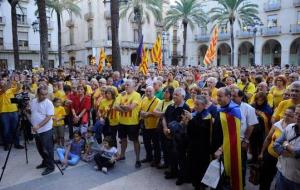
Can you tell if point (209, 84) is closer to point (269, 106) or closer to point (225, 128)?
point (269, 106)

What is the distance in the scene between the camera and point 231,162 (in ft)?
13.8

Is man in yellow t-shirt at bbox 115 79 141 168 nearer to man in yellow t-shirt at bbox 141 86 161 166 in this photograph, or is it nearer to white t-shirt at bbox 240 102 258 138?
man in yellow t-shirt at bbox 141 86 161 166

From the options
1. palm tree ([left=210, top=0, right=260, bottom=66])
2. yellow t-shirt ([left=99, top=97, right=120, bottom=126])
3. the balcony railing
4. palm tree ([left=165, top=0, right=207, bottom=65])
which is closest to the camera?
yellow t-shirt ([left=99, top=97, right=120, bottom=126])

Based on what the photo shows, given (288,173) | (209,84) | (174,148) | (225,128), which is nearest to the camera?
(288,173)

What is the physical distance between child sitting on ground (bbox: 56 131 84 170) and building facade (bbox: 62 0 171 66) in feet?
117

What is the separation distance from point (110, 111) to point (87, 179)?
1.62m

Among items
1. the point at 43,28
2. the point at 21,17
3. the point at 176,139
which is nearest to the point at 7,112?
the point at 176,139

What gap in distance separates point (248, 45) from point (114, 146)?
1633 inches

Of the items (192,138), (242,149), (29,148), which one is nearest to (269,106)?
(242,149)

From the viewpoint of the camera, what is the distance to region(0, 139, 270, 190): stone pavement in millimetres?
5191

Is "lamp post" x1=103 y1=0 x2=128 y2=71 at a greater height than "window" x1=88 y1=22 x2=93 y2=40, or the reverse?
"window" x1=88 y1=22 x2=93 y2=40

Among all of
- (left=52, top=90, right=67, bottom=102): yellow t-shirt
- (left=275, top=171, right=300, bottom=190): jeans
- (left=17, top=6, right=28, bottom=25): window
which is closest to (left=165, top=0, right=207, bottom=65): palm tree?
(left=17, top=6, right=28, bottom=25): window

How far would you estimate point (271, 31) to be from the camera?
38.8 metres

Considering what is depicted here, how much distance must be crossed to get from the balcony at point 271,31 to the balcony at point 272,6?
7.75 feet
